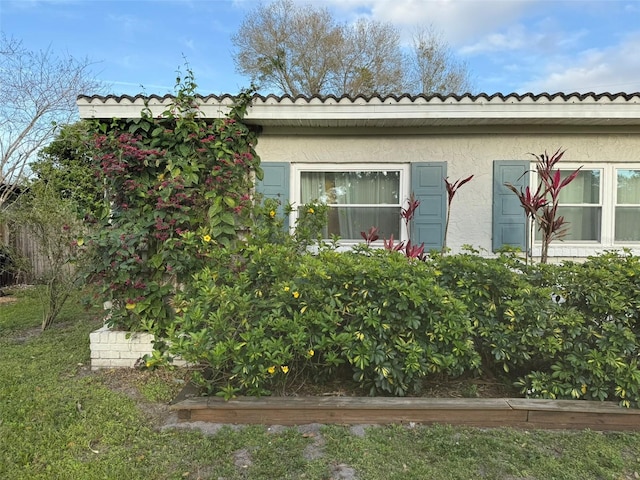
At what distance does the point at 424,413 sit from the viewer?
3.13m

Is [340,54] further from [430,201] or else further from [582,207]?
[582,207]

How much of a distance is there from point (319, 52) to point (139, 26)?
1194 centimetres

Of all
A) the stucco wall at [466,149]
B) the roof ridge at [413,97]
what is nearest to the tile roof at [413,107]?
the roof ridge at [413,97]

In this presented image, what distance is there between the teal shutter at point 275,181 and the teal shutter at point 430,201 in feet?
5.22

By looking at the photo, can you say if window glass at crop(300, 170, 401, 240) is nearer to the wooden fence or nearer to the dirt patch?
the dirt patch

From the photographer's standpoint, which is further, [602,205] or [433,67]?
[433,67]

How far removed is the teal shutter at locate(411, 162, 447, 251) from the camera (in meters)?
5.13

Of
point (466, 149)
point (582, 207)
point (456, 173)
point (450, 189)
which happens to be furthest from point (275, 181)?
point (582, 207)

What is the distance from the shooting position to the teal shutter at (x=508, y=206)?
5.07 meters

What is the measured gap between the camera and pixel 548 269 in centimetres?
350

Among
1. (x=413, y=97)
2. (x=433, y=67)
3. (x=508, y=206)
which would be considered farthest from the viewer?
(x=433, y=67)

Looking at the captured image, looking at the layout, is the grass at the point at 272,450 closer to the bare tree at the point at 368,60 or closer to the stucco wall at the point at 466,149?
Answer: the stucco wall at the point at 466,149

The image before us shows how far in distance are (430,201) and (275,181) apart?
1952 mm

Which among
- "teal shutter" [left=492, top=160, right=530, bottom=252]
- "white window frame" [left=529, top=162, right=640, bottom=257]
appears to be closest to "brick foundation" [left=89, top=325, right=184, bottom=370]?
"teal shutter" [left=492, top=160, right=530, bottom=252]
